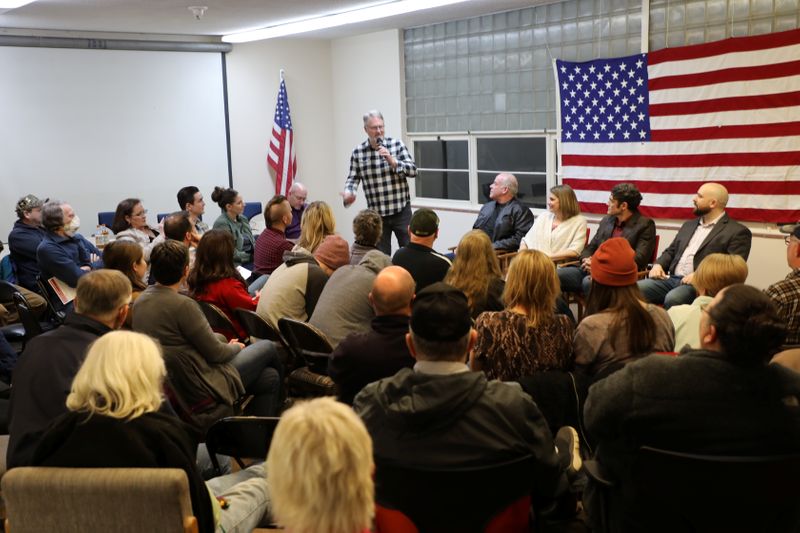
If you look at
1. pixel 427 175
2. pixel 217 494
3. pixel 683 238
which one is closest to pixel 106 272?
pixel 217 494

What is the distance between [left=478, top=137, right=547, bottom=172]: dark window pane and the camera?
27.6 ft

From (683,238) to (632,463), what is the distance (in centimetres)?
400

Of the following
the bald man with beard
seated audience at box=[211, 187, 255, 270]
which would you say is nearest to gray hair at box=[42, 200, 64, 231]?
seated audience at box=[211, 187, 255, 270]

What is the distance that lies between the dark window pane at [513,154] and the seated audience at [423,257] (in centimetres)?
394

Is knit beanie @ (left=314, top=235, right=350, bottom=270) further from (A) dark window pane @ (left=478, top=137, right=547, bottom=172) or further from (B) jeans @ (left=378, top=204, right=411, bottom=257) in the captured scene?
(A) dark window pane @ (left=478, top=137, right=547, bottom=172)

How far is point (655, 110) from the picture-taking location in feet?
23.2

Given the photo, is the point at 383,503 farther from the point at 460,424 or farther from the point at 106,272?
the point at 106,272

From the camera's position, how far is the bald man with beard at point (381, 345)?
305 centimetres

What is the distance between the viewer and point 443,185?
32.0ft

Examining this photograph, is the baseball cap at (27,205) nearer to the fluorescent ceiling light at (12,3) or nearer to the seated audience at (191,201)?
the seated audience at (191,201)

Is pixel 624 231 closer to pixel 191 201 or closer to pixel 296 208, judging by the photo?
pixel 296 208

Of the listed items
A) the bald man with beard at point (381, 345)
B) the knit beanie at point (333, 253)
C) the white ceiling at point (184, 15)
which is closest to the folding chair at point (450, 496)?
the bald man with beard at point (381, 345)

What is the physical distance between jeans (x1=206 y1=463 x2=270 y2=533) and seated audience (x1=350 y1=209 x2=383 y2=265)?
6.81ft

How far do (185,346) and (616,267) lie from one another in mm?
1863
